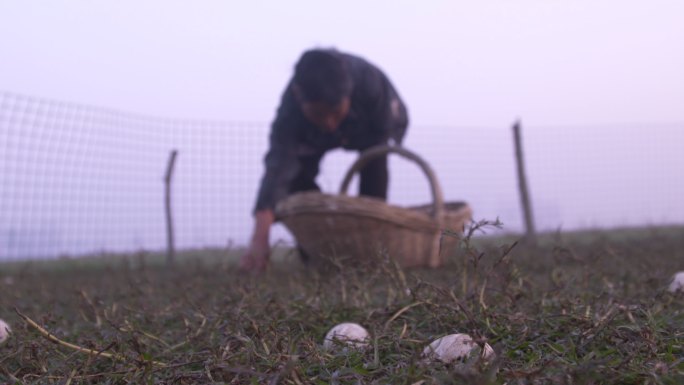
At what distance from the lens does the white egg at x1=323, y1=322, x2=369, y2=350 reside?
1271 mm

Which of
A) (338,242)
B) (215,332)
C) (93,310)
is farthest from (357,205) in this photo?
(215,332)

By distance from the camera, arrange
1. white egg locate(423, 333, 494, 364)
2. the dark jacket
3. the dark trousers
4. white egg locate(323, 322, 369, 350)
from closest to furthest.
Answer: white egg locate(423, 333, 494, 364)
white egg locate(323, 322, 369, 350)
the dark jacket
the dark trousers

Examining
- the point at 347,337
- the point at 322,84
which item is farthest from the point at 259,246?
the point at 347,337

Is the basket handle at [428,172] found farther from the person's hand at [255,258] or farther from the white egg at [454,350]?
the white egg at [454,350]

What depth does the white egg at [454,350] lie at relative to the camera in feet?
3.65

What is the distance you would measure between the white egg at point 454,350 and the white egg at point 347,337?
156 millimetres

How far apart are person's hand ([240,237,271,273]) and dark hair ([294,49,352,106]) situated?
909mm

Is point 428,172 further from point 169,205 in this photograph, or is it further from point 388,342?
point 169,205

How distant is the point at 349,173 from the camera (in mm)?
4691

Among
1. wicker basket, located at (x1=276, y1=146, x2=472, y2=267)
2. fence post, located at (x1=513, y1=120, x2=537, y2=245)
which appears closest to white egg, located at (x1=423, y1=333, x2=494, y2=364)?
wicker basket, located at (x1=276, y1=146, x2=472, y2=267)

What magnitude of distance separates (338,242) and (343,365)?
102 inches

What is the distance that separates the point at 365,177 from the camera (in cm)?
498

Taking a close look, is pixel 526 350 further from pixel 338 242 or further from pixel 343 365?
pixel 338 242

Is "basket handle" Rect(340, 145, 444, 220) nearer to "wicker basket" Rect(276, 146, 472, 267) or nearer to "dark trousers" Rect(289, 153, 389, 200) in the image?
"wicker basket" Rect(276, 146, 472, 267)
